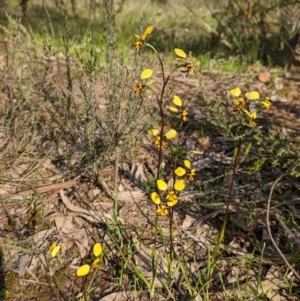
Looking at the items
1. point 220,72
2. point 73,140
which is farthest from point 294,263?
point 220,72

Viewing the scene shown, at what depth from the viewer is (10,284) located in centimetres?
176

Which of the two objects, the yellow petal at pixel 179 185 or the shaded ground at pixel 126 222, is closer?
the yellow petal at pixel 179 185

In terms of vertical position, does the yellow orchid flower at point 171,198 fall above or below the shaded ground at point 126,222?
above

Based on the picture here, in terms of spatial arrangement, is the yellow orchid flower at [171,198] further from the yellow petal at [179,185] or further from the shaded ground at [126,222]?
the shaded ground at [126,222]

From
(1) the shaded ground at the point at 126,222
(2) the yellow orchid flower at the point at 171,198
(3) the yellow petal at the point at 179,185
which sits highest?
(3) the yellow petal at the point at 179,185

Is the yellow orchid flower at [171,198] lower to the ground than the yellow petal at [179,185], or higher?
lower

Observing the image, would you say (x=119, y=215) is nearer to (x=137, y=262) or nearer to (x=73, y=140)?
(x=137, y=262)

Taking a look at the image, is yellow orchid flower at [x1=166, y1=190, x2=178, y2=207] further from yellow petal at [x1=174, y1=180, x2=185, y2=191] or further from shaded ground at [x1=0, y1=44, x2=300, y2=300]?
shaded ground at [x1=0, y1=44, x2=300, y2=300]

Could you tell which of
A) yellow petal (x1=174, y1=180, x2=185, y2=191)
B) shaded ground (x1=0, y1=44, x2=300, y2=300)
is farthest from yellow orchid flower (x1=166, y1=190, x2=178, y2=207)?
shaded ground (x1=0, y1=44, x2=300, y2=300)

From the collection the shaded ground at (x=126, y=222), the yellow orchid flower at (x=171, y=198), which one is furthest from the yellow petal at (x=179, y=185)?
the shaded ground at (x=126, y=222)

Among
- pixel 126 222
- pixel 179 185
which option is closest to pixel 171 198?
pixel 179 185

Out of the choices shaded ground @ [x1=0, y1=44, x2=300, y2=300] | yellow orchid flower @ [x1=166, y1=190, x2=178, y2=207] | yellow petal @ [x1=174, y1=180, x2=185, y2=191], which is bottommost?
shaded ground @ [x1=0, y1=44, x2=300, y2=300]

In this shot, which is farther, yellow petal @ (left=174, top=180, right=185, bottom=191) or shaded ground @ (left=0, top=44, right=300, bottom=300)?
shaded ground @ (left=0, top=44, right=300, bottom=300)

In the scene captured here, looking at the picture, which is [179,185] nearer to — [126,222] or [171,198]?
[171,198]
